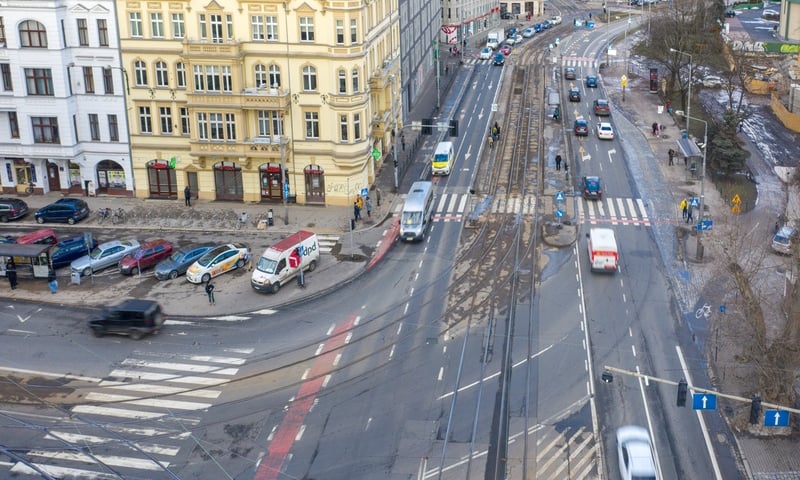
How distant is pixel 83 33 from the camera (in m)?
71.6

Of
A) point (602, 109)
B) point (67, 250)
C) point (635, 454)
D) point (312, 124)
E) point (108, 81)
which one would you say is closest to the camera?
point (635, 454)

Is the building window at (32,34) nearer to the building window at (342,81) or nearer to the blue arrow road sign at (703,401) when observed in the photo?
the building window at (342,81)

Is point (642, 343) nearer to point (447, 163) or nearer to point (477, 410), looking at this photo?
point (477, 410)

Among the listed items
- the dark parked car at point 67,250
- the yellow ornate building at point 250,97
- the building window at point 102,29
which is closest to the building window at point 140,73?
the yellow ornate building at point 250,97

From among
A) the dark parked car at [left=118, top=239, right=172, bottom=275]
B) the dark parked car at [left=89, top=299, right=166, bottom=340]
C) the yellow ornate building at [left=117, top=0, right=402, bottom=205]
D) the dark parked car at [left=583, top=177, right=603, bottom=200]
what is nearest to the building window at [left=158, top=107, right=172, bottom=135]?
the yellow ornate building at [left=117, top=0, right=402, bottom=205]

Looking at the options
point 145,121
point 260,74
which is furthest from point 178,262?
point 145,121

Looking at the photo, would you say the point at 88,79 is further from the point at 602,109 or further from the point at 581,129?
the point at 602,109

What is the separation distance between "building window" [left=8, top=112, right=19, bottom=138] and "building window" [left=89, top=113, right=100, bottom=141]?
221 inches

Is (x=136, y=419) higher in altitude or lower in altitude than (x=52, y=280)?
higher

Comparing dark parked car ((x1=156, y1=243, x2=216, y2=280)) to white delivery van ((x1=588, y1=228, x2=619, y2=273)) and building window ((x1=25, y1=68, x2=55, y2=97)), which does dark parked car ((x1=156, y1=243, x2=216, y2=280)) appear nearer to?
building window ((x1=25, y1=68, x2=55, y2=97))

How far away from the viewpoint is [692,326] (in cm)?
5078

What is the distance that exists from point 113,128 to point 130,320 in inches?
1113

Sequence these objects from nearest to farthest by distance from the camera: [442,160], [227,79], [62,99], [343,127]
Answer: [227,79] → [343,127] → [62,99] → [442,160]

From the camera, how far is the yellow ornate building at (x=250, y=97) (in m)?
68.9
